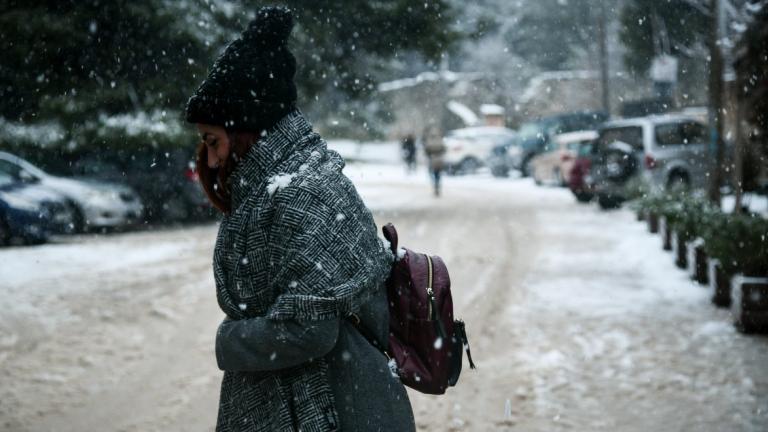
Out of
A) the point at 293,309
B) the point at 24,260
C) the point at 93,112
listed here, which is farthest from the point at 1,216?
the point at 293,309

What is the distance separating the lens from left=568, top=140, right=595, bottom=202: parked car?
1658 centimetres

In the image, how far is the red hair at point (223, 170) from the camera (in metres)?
1.99

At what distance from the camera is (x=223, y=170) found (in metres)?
2.04

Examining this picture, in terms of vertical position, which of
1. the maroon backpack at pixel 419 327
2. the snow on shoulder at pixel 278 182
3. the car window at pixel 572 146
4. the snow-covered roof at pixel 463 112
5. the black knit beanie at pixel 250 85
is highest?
the snow-covered roof at pixel 463 112

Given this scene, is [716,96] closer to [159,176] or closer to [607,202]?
[607,202]

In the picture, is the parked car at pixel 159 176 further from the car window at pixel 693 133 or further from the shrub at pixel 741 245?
the shrub at pixel 741 245

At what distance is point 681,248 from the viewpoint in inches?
341

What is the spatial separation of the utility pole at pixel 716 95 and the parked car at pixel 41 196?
1039cm

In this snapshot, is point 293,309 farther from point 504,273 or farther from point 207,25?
point 207,25

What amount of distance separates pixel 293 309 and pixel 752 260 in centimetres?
551

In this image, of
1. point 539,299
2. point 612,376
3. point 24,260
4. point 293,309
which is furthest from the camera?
point 24,260

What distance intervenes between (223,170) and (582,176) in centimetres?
1554

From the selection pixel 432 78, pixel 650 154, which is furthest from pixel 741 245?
pixel 432 78

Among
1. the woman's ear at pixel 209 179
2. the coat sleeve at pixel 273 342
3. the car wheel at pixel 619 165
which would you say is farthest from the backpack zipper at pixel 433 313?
the car wheel at pixel 619 165
